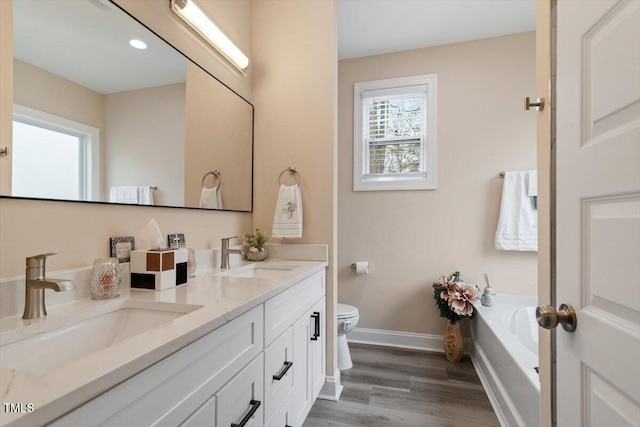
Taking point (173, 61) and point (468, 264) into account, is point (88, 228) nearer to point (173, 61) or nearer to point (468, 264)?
point (173, 61)

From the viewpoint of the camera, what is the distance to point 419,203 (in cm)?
269

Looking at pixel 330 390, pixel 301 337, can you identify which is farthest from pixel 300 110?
pixel 330 390

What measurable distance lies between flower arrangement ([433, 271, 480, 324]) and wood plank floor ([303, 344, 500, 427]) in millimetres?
390

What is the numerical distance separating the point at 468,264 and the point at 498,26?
194cm

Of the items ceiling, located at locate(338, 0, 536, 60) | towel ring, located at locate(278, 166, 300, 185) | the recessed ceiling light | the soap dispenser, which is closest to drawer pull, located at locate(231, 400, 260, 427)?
towel ring, located at locate(278, 166, 300, 185)

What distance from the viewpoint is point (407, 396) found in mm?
1933

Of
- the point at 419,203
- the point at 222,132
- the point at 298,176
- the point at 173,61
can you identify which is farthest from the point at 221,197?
the point at 419,203

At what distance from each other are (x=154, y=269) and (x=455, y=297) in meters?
2.14

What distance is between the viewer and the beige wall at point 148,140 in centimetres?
112

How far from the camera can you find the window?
2.68m

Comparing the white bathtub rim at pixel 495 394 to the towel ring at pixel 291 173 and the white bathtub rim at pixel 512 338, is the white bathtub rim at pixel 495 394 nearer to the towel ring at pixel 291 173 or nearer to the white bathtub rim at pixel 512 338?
the white bathtub rim at pixel 512 338

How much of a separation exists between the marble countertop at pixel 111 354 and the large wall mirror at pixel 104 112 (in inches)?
16.3

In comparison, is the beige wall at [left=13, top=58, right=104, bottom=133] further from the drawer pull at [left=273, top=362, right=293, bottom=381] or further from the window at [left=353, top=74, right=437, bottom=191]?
the window at [left=353, top=74, right=437, bottom=191]

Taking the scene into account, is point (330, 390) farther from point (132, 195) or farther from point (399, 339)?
point (132, 195)
